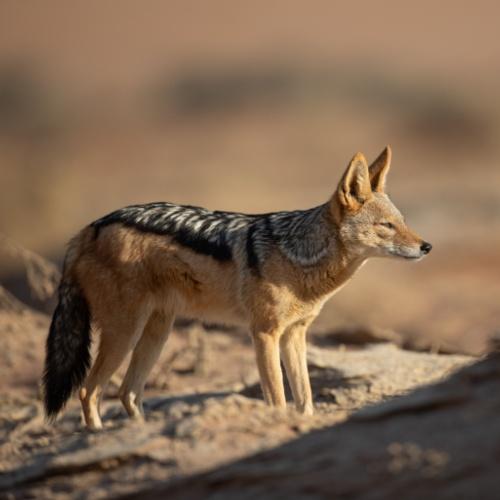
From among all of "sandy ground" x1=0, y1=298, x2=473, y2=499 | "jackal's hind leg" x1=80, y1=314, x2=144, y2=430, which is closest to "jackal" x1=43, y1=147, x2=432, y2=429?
"jackal's hind leg" x1=80, y1=314, x2=144, y2=430

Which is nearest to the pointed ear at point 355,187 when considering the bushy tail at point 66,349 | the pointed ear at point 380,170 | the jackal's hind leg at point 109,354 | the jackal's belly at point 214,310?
the pointed ear at point 380,170

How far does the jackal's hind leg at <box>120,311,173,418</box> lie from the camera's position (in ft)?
28.2

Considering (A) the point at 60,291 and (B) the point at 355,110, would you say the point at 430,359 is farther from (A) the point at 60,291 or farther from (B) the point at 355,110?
(B) the point at 355,110

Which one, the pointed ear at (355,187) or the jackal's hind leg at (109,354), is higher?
the pointed ear at (355,187)

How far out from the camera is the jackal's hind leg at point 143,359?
8.60 m

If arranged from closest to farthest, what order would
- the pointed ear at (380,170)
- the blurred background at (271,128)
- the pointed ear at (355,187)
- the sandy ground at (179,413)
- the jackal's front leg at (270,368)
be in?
the sandy ground at (179,413) → the jackal's front leg at (270,368) → the pointed ear at (355,187) → the pointed ear at (380,170) → the blurred background at (271,128)

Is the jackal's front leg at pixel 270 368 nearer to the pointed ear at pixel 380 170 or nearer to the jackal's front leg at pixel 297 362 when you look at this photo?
the jackal's front leg at pixel 297 362

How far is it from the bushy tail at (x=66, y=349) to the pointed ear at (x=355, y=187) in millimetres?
2115

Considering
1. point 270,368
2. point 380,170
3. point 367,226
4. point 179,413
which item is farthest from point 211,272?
point 179,413

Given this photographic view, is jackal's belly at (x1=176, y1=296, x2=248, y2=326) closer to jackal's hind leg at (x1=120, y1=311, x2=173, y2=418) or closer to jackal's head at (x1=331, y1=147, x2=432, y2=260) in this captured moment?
jackal's hind leg at (x1=120, y1=311, x2=173, y2=418)

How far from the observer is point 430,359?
9.84 meters

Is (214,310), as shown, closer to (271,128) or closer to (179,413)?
(179,413)

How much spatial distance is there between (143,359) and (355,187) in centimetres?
212

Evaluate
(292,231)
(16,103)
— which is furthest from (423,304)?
(16,103)
